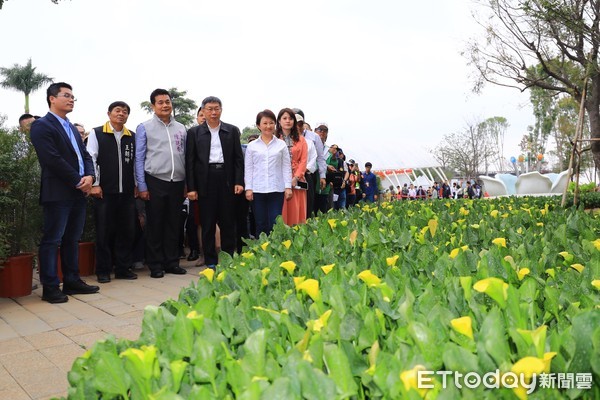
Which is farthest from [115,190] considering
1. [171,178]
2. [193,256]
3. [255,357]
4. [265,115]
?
[255,357]

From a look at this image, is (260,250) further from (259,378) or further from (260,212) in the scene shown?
(260,212)

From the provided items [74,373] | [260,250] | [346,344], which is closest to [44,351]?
[260,250]

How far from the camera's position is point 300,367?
Result: 115cm

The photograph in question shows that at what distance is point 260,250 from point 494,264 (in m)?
1.34

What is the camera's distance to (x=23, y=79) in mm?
49812

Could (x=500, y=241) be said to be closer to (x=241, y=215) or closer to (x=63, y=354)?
(x=63, y=354)

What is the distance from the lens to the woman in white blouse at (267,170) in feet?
20.9

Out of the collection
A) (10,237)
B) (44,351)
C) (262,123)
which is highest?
(262,123)

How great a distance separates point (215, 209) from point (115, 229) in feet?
3.83

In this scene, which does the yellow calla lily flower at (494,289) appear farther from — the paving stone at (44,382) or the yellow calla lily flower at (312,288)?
the paving stone at (44,382)

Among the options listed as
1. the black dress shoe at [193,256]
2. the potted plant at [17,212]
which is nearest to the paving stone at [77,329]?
the potted plant at [17,212]

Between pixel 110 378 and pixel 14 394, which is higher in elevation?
pixel 110 378

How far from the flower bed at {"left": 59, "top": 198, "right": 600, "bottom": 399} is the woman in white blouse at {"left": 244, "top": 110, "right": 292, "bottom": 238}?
4061 mm

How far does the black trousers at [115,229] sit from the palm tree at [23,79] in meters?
49.0
